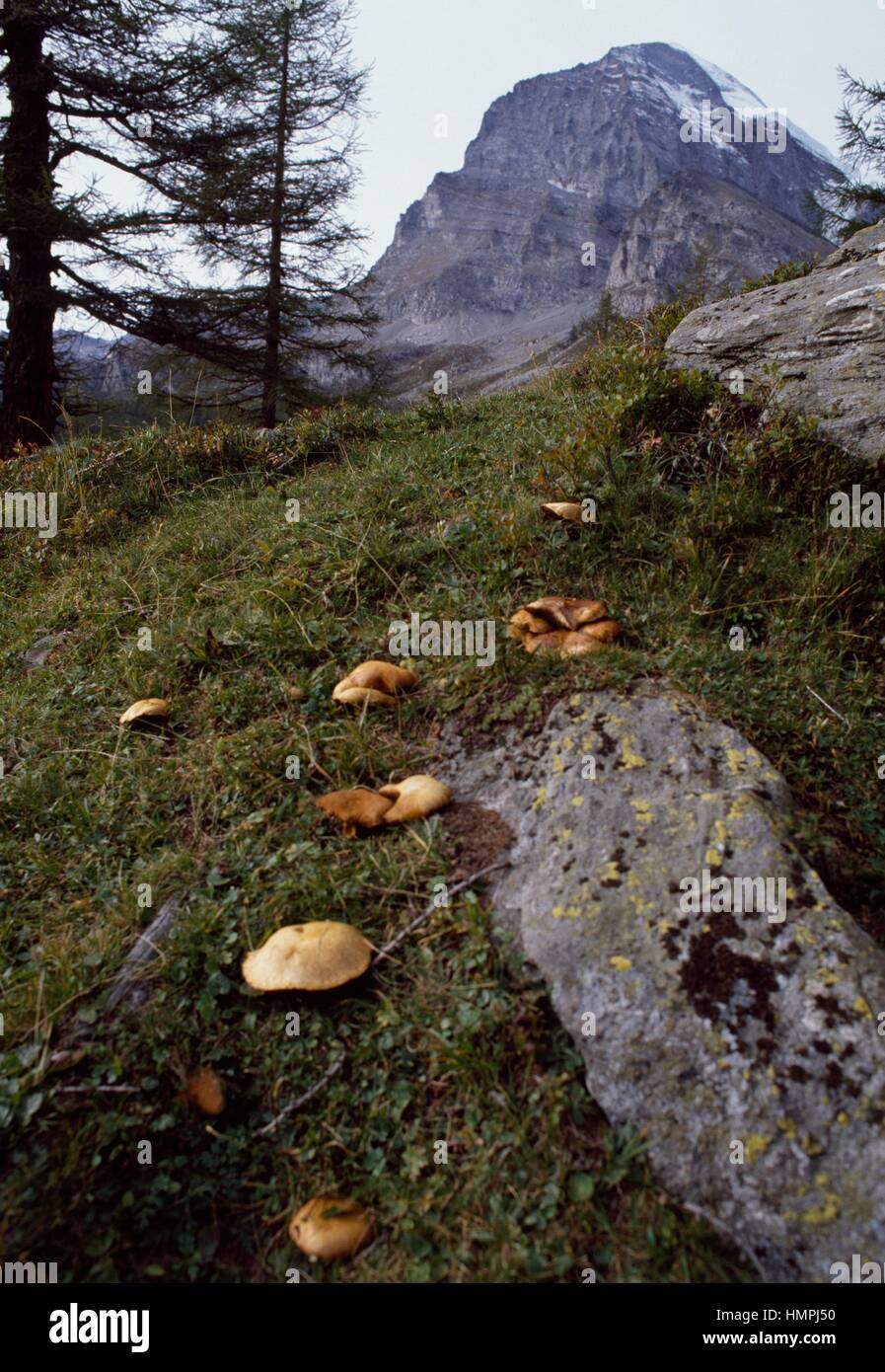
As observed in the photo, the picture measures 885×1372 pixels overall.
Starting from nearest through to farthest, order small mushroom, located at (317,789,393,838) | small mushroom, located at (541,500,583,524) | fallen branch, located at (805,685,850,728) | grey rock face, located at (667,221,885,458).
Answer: small mushroom, located at (317,789,393,838), fallen branch, located at (805,685,850,728), small mushroom, located at (541,500,583,524), grey rock face, located at (667,221,885,458)

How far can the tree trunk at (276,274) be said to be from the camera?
17062 mm

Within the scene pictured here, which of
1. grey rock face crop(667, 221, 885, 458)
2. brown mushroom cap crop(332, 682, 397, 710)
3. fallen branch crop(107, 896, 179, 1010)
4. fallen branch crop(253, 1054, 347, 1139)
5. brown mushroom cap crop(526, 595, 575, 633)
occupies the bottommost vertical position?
fallen branch crop(253, 1054, 347, 1139)

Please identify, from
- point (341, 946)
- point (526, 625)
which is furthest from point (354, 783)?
point (526, 625)

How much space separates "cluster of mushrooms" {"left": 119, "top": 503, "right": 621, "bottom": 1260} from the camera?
2.14 m

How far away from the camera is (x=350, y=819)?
3.22 metres

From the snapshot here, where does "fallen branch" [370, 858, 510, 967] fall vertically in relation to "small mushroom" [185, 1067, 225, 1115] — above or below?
above

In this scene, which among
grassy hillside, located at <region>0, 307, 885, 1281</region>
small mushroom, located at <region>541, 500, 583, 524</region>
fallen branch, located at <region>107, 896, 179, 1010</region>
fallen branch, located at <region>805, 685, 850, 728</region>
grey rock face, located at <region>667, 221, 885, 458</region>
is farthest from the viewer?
grey rock face, located at <region>667, 221, 885, 458</region>

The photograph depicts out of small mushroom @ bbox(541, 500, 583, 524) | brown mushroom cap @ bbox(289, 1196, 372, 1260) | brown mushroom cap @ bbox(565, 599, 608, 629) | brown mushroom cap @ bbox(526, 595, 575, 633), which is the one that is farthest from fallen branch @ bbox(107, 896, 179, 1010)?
small mushroom @ bbox(541, 500, 583, 524)

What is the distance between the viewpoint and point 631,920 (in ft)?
8.65

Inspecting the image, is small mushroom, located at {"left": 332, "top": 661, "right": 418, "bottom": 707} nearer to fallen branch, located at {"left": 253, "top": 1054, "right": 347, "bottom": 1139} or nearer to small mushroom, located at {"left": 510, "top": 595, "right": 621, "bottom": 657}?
small mushroom, located at {"left": 510, "top": 595, "right": 621, "bottom": 657}

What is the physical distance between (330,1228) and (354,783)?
1.81m

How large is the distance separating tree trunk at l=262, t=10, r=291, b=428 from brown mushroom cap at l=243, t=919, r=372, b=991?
15.8 metres

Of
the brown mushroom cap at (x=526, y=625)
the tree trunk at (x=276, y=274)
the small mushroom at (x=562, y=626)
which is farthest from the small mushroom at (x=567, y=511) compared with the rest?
the tree trunk at (x=276, y=274)
